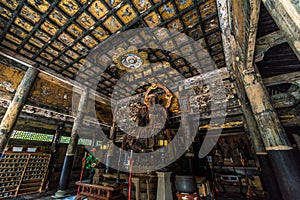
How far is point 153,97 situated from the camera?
7.55 metres

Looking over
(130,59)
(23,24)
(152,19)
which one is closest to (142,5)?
(152,19)

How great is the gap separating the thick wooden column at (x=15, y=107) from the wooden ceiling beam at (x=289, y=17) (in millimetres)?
8089

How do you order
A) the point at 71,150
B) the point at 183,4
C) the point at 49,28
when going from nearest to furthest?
the point at 183,4 < the point at 49,28 < the point at 71,150

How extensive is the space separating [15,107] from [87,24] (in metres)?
4.72

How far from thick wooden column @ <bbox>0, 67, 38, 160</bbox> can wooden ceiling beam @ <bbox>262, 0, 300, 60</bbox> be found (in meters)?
8.09

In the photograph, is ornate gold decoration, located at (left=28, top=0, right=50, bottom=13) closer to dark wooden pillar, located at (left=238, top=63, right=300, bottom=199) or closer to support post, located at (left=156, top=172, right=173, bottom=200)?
dark wooden pillar, located at (left=238, top=63, right=300, bottom=199)

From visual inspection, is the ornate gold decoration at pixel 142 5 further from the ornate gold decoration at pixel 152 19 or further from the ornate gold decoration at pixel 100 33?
the ornate gold decoration at pixel 100 33

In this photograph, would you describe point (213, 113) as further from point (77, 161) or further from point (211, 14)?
point (77, 161)

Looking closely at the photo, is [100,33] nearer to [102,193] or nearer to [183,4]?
[183,4]

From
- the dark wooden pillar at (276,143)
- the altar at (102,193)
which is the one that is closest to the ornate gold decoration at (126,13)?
the dark wooden pillar at (276,143)

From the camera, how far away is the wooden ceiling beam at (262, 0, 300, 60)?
38.6 inches

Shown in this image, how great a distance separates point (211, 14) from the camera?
154 inches

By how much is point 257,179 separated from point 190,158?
355 cm

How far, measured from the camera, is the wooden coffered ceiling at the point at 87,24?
383 centimetres
